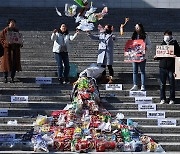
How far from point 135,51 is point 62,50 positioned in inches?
64.3

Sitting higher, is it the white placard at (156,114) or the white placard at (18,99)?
the white placard at (18,99)

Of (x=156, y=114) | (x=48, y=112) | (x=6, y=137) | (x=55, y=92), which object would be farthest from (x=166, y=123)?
(x=6, y=137)

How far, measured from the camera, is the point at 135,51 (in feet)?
39.8

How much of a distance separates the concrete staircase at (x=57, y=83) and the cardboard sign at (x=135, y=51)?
0.57 m

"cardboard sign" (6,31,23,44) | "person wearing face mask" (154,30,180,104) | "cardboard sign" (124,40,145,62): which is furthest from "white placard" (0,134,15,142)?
"cardboard sign" (124,40,145,62)


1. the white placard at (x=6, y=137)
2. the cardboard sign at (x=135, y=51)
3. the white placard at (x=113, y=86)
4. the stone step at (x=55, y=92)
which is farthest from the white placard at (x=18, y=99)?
the cardboard sign at (x=135, y=51)

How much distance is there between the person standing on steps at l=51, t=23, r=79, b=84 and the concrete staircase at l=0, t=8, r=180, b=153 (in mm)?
237

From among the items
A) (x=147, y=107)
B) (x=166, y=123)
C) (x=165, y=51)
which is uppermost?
(x=165, y=51)

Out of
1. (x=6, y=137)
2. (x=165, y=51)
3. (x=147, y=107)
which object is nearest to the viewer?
(x=6, y=137)

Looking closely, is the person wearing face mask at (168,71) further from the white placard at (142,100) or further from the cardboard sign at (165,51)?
the white placard at (142,100)

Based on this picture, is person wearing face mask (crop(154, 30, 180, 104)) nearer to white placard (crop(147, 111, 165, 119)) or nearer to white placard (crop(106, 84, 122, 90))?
white placard (crop(147, 111, 165, 119))

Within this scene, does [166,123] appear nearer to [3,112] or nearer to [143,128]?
[143,128]

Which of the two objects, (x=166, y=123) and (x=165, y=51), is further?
(x=165, y=51)

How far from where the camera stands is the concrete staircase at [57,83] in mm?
10609
